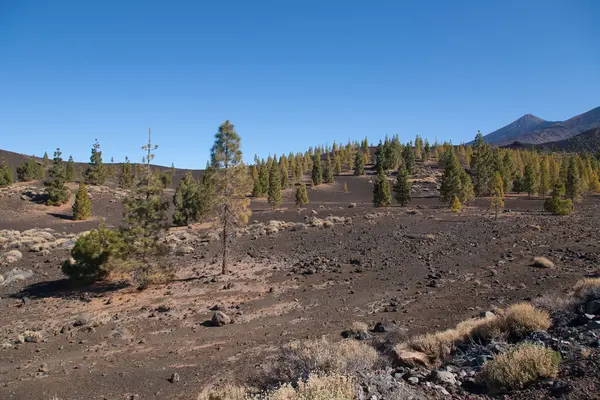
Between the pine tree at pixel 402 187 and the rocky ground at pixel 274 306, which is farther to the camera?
the pine tree at pixel 402 187

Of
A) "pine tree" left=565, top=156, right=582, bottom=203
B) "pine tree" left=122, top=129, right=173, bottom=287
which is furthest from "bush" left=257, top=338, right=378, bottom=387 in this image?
"pine tree" left=565, top=156, right=582, bottom=203

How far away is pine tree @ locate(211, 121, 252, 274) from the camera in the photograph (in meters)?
22.0

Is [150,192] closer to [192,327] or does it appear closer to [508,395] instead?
[192,327]

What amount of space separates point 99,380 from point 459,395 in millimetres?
10067

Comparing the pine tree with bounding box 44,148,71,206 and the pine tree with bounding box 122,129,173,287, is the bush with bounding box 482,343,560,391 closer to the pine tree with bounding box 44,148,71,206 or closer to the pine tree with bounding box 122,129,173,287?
the pine tree with bounding box 122,129,173,287

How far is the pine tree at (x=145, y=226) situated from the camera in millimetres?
19672

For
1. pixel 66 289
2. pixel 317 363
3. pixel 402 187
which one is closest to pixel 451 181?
pixel 402 187

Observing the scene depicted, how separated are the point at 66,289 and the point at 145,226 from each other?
276 inches

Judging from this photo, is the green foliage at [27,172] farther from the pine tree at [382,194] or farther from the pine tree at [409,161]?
the pine tree at [409,161]

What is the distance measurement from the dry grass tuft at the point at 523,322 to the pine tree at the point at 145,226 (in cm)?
1733

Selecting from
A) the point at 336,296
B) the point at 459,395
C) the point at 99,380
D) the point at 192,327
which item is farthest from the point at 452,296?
the point at 99,380

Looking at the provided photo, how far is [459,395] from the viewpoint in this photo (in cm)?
658

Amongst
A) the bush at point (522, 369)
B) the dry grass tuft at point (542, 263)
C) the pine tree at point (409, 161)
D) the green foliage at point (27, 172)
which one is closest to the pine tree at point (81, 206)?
the green foliage at point (27, 172)

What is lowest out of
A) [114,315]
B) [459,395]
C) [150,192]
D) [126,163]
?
[114,315]
